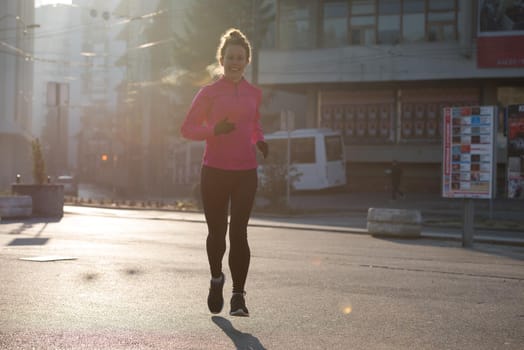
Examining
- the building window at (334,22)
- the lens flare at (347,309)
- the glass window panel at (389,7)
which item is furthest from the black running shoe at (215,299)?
the glass window panel at (389,7)

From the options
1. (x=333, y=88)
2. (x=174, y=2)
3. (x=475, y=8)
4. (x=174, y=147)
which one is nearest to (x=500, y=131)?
(x=475, y=8)

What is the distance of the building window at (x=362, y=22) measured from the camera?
44500mm

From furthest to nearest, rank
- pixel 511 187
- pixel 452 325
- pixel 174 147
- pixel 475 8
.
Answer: pixel 174 147, pixel 475 8, pixel 511 187, pixel 452 325

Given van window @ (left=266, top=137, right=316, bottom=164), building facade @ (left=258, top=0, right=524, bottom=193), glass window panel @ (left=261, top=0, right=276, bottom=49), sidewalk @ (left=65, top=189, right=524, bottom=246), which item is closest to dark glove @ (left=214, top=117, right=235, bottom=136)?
sidewalk @ (left=65, top=189, right=524, bottom=246)

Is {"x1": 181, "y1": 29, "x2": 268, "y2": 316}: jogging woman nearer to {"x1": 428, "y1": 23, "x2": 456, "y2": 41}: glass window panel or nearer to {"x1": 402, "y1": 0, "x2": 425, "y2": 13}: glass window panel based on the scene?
{"x1": 428, "y1": 23, "x2": 456, "y2": 41}: glass window panel

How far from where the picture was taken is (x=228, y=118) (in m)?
6.41

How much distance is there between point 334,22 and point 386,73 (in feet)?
15.4

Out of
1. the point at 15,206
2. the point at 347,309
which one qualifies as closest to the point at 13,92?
the point at 15,206

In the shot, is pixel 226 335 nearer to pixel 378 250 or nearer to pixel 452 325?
pixel 452 325

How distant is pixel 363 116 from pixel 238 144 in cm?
4046

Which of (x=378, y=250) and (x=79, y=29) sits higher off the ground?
(x=79, y=29)

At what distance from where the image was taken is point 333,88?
47.2 metres

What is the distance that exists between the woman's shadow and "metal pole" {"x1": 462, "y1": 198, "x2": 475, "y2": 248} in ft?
31.8

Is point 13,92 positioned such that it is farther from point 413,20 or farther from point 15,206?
point 15,206
